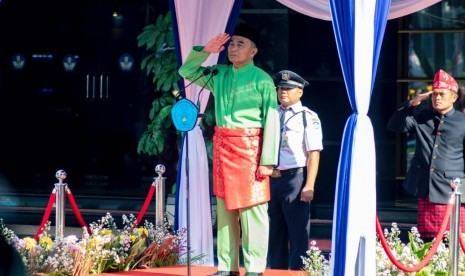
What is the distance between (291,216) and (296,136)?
0.60m

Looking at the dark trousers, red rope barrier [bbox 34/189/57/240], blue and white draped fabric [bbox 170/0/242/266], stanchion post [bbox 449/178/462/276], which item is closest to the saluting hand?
the dark trousers

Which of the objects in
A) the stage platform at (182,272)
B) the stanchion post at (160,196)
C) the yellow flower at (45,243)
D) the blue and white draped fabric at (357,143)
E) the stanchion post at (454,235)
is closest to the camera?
the blue and white draped fabric at (357,143)

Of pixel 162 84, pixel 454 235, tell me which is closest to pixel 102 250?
pixel 454 235

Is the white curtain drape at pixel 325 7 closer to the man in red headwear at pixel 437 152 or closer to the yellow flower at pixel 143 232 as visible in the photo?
the man in red headwear at pixel 437 152

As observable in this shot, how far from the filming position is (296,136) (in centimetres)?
828

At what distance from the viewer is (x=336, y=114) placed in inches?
474

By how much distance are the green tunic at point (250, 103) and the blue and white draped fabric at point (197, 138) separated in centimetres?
135

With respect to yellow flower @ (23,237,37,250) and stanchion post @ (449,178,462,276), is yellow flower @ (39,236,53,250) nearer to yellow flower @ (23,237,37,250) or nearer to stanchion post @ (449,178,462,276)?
yellow flower @ (23,237,37,250)

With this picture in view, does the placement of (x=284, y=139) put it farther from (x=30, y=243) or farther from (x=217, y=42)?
(x=30, y=243)

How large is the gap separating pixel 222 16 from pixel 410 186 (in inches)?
86.9

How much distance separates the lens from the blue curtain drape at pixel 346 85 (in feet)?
22.4

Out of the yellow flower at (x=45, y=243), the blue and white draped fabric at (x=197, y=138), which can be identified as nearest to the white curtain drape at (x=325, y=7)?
the blue and white draped fabric at (x=197, y=138)

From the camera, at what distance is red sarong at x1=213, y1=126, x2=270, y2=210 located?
7578 millimetres

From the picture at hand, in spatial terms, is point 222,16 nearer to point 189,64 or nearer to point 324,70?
point 189,64
